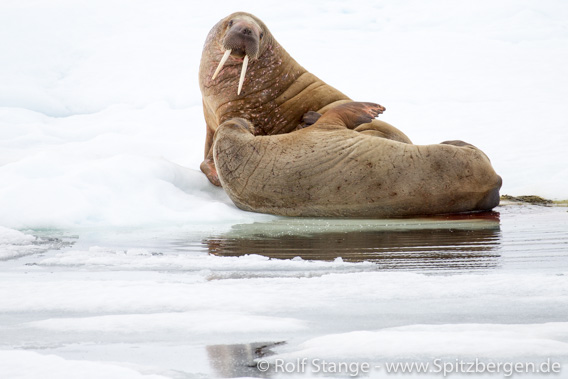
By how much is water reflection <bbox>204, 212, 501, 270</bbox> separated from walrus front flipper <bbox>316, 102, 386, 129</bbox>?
967mm

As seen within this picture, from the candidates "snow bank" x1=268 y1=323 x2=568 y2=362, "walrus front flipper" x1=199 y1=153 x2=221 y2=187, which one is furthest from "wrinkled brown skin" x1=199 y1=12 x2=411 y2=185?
"snow bank" x1=268 y1=323 x2=568 y2=362

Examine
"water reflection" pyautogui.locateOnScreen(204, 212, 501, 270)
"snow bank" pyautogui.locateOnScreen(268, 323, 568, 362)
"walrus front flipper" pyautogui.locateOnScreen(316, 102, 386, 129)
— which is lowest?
"snow bank" pyautogui.locateOnScreen(268, 323, 568, 362)

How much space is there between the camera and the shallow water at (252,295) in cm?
235

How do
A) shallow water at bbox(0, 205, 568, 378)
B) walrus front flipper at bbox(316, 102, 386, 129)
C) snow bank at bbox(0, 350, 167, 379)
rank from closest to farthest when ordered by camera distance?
snow bank at bbox(0, 350, 167, 379) → shallow water at bbox(0, 205, 568, 378) → walrus front flipper at bbox(316, 102, 386, 129)

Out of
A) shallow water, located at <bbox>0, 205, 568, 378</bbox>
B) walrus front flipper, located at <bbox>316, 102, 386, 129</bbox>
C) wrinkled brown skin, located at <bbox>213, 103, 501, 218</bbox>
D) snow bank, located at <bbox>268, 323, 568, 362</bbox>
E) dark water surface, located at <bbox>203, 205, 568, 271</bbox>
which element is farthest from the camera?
walrus front flipper, located at <bbox>316, 102, 386, 129</bbox>

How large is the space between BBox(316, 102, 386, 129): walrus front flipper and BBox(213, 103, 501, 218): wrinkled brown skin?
54 mm

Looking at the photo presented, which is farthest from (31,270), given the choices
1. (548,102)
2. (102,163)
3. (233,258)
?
(548,102)

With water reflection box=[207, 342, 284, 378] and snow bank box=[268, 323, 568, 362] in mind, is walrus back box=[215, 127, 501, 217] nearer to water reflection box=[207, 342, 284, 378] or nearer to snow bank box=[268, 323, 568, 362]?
snow bank box=[268, 323, 568, 362]

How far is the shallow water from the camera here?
2.35m

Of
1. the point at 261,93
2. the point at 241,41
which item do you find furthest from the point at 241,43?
the point at 261,93

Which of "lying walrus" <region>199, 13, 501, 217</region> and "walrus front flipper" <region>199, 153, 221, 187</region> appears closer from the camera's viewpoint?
"lying walrus" <region>199, 13, 501, 217</region>

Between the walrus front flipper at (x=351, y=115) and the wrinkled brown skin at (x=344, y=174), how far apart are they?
0.05 m

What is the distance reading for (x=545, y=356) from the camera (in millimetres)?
2182

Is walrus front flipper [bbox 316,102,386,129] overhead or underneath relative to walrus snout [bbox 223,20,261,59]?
underneath
